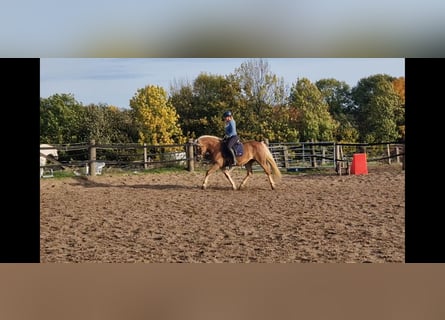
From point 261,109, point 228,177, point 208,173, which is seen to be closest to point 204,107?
point 261,109

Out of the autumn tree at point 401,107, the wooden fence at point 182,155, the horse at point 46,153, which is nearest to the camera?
the autumn tree at point 401,107

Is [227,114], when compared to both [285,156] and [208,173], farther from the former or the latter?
[285,156]

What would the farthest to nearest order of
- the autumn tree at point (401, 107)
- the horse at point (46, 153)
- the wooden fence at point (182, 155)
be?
the wooden fence at point (182, 155) < the horse at point (46, 153) < the autumn tree at point (401, 107)

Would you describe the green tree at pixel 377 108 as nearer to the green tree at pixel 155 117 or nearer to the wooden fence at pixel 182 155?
the wooden fence at pixel 182 155

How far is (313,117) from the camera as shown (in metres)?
9.49

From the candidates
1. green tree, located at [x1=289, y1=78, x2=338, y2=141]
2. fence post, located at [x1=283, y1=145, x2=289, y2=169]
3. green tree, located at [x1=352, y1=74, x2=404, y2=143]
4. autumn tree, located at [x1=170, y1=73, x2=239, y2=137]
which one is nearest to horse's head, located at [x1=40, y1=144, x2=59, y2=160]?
autumn tree, located at [x1=170, y1=73, x2=239, y2=137]

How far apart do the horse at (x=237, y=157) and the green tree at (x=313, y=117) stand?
0.54 metres

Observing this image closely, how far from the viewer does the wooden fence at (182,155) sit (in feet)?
31.1

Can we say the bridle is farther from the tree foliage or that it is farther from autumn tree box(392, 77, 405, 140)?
autumn tree box(392, 77, 405, 140)

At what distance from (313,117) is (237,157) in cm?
112

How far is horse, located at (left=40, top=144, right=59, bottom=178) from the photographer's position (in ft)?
30.7

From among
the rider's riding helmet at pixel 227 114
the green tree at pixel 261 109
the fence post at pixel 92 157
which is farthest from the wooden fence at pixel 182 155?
the rider's riding helmet at pixel 227 114
